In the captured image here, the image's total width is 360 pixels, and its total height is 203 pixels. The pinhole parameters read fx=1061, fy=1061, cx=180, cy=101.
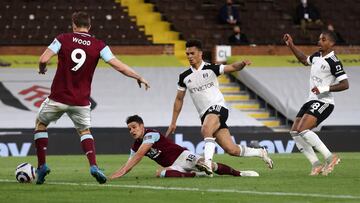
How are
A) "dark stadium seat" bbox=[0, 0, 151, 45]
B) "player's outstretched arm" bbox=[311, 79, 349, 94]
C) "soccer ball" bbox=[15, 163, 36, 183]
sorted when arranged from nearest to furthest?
"soccer ball" bbox=[15, 163, 36, 183] < "player's outstretched arm" bbox=[311, 79, 349, 94] < "dark stadium seat" bbox=[0, 0, 151, 45]

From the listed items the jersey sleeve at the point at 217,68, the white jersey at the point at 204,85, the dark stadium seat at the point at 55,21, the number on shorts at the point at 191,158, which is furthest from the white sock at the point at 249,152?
the dark stadium seat at the point at 55,21

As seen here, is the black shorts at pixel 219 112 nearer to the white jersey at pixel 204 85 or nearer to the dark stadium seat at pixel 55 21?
the white jersey at pixel 204 85

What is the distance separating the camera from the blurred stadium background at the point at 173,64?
2812 cm

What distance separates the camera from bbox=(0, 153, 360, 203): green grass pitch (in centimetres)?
1104

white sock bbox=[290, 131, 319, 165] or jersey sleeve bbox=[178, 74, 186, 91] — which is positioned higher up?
jersey sleeve bbox=[178, 74, 186, 91]

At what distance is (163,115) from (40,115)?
15.3 m

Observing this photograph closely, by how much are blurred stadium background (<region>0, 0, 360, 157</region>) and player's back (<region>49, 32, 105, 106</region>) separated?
13.1 m

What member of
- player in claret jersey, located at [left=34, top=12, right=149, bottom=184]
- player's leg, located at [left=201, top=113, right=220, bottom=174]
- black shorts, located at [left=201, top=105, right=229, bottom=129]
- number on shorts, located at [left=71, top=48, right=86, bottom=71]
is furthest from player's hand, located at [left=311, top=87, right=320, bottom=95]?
number on shorts, located at [left=71, top=48, right=86, bottom=71]

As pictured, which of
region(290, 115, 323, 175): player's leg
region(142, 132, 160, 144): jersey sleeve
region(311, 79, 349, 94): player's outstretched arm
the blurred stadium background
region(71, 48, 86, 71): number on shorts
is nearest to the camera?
region(71, 48, 86, 71): number on shorts

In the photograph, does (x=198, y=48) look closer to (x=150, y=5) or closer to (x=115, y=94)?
(x=115, y=94)

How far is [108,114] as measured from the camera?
2864cm

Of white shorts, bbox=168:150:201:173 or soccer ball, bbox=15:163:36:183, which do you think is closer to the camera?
soccer ball, bbox=15:163:36:183

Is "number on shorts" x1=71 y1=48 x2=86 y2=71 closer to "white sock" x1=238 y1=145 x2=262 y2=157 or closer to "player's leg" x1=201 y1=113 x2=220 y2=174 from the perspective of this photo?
"player's leg" x1=201 y1=113 x2=220 y2=174

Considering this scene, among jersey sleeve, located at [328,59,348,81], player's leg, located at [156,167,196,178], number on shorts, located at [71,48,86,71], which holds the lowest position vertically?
player's leg, located at [156,167,196,178]
